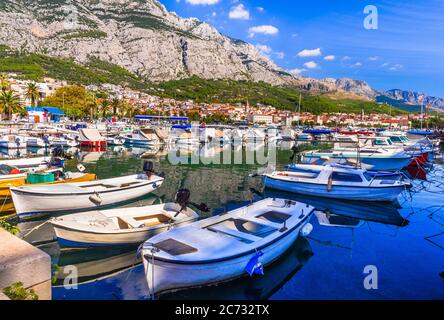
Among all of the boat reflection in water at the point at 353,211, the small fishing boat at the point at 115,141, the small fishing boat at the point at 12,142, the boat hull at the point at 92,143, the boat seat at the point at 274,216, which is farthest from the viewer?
the small fishing boat at the point at 115,141

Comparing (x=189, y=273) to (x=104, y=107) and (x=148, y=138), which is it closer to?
(x=148, y=138)

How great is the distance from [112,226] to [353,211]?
11.8m

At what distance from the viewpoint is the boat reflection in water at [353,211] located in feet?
50.7

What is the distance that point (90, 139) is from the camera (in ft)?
144

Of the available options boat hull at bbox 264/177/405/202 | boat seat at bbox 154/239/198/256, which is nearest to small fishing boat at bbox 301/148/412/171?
boat hull at bbox 264/177/405/202

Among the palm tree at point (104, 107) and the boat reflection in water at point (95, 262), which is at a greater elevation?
the palm tree at point (104, 107)

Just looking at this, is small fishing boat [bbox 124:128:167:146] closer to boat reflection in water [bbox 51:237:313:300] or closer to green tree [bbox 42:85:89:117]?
boat reflection in water [bbox 51:237:313:300]

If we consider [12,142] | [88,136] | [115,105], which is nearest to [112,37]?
[115,105]

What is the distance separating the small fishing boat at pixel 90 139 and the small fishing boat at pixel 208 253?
37.2 meters

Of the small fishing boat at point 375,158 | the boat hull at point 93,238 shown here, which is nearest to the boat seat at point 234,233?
the boat hull at point 93,238

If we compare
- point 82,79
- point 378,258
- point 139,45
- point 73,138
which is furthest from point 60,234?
point 139,45

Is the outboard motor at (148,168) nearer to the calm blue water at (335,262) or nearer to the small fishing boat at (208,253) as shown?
the calm blue water at (335,262)

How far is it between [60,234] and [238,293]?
5.82m

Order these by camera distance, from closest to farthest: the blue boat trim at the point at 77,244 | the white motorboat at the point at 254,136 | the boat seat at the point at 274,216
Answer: the blue boat trim at the point at 77,244, the boat seat at the point at 274,216, the white motorboat at the point at 254,136
